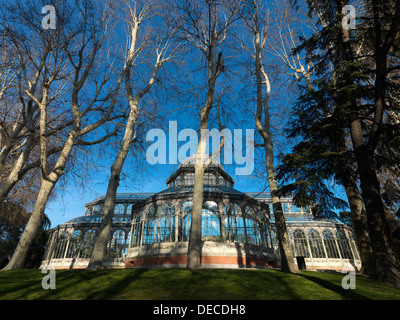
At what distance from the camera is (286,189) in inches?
326

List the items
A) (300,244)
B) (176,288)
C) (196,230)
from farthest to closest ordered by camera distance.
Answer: (300,244) < (196,230) < (176,288)

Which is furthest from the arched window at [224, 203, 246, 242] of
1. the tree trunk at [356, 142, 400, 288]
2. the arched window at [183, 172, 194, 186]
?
the tree trunk at [356, 142, 400, 288]

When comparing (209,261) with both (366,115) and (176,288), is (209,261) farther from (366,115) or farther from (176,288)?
(366,115)

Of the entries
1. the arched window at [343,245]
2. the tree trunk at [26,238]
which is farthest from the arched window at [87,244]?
the arched window at [343,245]

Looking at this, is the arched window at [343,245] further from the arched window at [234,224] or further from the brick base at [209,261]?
the arched window at [234,224]

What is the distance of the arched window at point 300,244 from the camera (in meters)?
24.4

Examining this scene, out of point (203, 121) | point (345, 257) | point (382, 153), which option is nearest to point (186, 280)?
point (203, 121)

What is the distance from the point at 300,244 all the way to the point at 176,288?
23.9 meters

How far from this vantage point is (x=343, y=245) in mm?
23562

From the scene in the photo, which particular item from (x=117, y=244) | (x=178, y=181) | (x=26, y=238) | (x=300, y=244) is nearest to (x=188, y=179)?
(x=178, y=181)

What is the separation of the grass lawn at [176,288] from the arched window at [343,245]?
62.9ft
